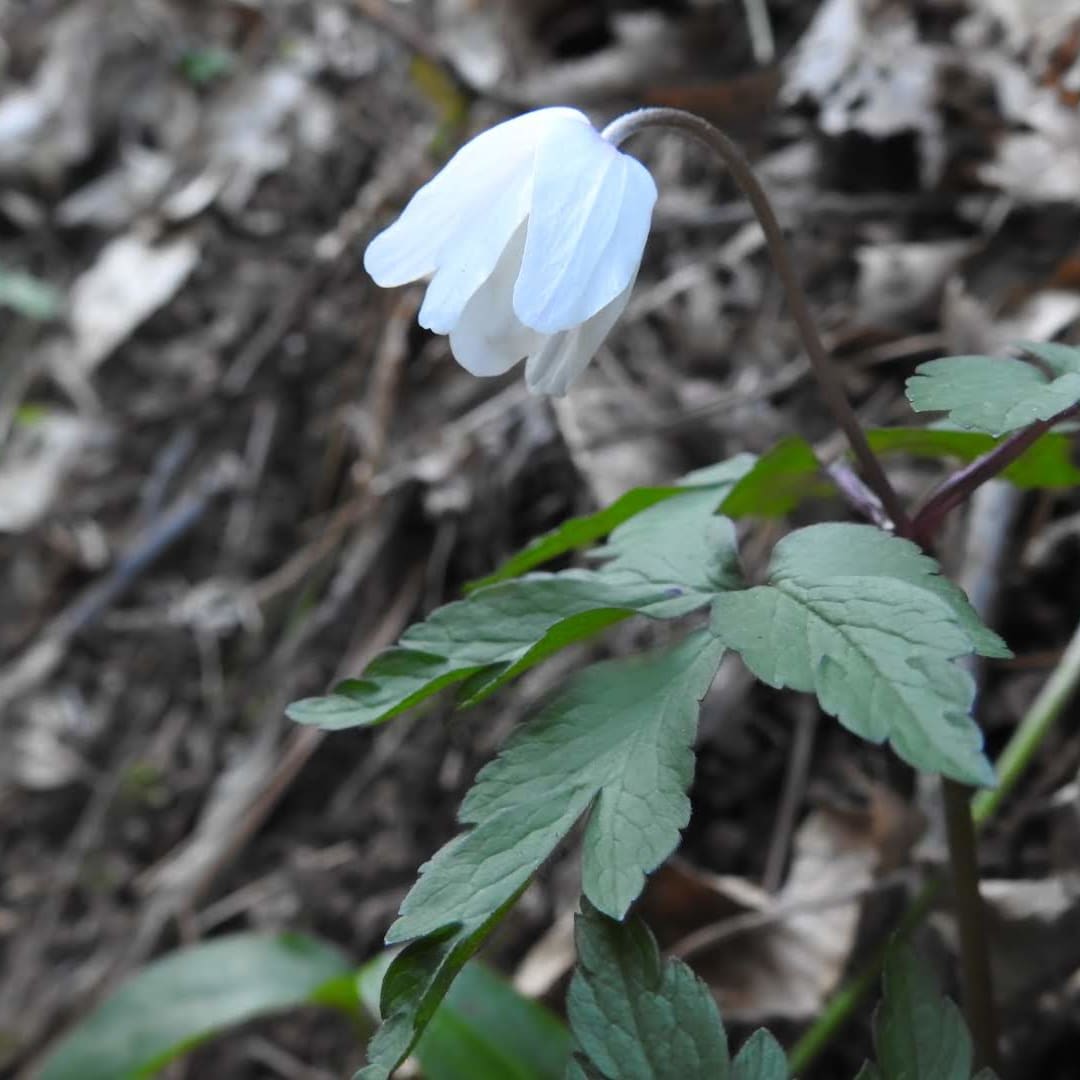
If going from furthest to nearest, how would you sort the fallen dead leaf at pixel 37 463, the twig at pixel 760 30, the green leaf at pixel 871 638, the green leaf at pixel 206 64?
the green leaf at pixel 206 64, the fallen dead leaf at pixel 37 463, the twig at pixel 760 30, the green leaf at pixel 871 638

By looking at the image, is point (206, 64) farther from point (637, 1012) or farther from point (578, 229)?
point (637, 1012)

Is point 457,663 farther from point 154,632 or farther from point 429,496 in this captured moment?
point 154,632

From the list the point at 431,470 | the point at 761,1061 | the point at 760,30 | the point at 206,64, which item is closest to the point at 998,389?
the point at 761,1061

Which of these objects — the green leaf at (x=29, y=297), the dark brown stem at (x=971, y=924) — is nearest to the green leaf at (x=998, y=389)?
the dark brown stem at (x=971, y=924)

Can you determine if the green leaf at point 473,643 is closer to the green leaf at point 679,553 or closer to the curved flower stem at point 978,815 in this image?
the green leaf at point 679,553

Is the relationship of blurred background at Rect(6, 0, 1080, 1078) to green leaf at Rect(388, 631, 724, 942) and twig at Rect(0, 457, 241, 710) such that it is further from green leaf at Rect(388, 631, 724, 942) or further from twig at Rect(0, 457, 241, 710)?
green leaf at Rect(388, 631, 724, 942)

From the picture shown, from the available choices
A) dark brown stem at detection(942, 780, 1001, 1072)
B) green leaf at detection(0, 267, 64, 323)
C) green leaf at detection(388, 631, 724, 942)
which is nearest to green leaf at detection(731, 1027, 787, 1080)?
green leaf at detection(388, 631, 724, 942)
